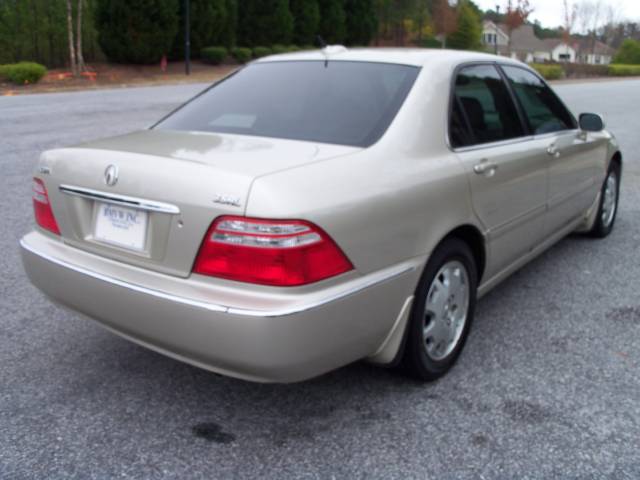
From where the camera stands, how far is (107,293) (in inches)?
109

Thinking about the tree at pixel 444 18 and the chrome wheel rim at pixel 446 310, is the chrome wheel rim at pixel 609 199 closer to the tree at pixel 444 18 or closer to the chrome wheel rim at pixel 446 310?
the chrome wheel rim at pixel 446 310

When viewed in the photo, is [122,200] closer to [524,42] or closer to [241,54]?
[241,54]

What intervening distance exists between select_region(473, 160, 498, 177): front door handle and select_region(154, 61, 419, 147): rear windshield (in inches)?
20.7

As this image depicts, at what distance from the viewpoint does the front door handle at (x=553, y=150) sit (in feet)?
13.7

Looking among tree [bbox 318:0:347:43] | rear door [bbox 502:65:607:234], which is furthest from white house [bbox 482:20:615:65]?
rear door [bbox 502:65:607:234]

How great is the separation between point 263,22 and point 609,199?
3431 cm

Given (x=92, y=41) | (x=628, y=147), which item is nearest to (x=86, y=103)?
(x=628, y=147)

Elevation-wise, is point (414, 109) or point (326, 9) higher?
point (326, 9)

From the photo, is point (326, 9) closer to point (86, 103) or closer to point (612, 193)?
point (86, 103)

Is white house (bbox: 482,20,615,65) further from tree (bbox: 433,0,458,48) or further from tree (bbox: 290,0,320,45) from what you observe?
tree (bbox: 290,0,320,45)

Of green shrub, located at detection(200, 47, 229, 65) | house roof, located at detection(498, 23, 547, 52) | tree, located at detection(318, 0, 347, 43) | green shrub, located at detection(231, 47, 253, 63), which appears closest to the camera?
green shrub, located at detection(200, 47, 229, 65)

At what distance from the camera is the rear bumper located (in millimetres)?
2414

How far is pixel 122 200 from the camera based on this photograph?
270cm

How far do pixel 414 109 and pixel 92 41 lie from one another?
3250 cm
